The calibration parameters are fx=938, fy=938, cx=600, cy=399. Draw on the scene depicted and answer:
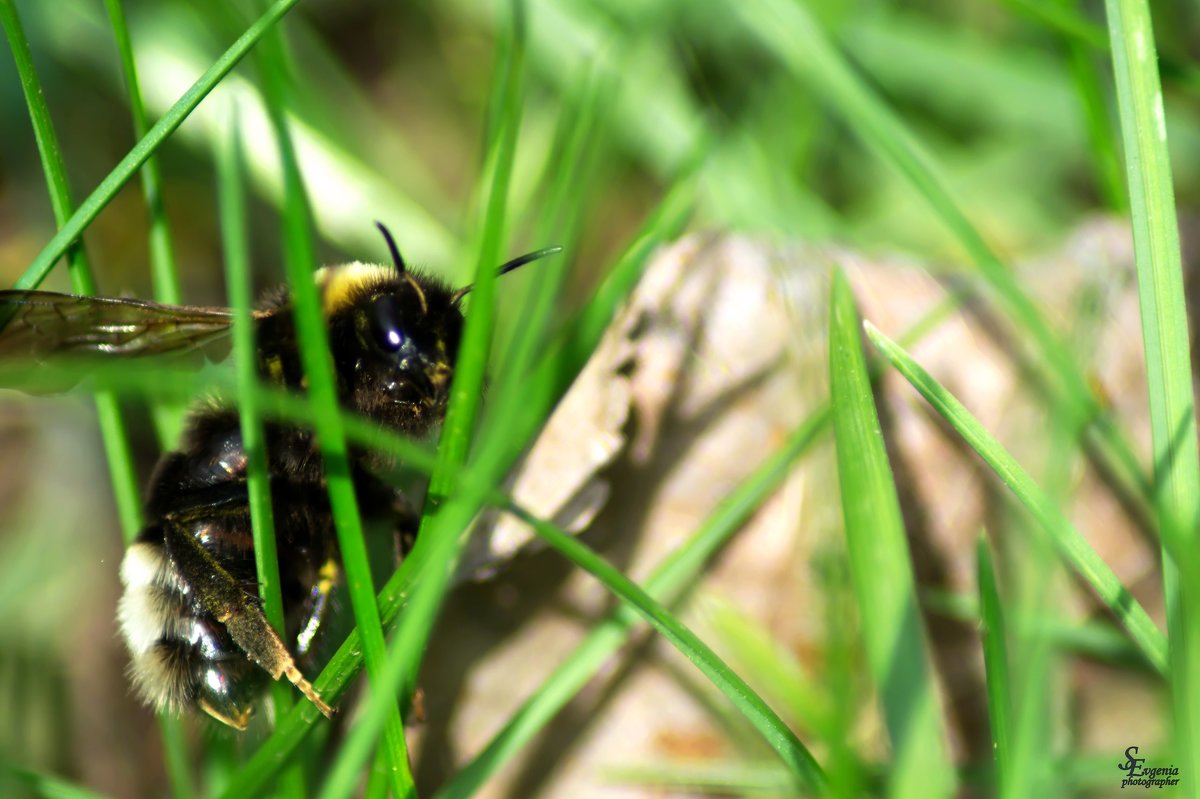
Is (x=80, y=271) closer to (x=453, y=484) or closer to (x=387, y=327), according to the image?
(x=387, y=327)

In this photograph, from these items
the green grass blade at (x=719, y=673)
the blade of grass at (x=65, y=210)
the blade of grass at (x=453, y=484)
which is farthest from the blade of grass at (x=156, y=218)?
the green grass blade at (x=719, y=673)

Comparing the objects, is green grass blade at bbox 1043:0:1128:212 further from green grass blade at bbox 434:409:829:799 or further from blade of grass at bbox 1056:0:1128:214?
green grass blade at bbox 434:409:829:799

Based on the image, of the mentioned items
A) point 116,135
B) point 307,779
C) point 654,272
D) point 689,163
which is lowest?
point 307,779

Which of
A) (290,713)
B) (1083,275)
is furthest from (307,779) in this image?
(1083,275)

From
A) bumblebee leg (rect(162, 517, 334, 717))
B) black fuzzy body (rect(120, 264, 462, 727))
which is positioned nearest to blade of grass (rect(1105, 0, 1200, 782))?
black fuzzy body (rect(120, 264, 462, 727))

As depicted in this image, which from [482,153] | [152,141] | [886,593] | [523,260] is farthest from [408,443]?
[482,153]

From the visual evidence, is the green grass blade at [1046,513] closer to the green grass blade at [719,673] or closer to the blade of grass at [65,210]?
the green grass blade at [719,673]

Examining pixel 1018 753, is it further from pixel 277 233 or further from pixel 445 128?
pixel 445 128
